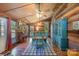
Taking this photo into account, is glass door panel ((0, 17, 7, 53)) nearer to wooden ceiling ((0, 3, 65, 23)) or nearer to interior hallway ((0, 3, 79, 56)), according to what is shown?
interior hallway ((0, 3, 79, 56))

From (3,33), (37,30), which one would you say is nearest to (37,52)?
(37,30)

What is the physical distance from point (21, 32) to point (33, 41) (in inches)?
11.5

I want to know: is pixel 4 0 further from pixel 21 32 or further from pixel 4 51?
pixel 4 51

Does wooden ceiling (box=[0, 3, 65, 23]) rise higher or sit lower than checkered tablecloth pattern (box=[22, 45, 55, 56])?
higher

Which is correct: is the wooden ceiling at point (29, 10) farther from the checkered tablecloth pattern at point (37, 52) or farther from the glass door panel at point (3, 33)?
the checkered tablecloth pattern at point (37, 52)

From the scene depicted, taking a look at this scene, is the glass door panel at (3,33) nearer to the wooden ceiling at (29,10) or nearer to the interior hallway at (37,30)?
the interior hallway at (37,30)

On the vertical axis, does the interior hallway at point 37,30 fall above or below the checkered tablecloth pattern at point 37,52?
above

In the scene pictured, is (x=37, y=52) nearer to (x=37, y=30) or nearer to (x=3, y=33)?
(x=37, y=30)

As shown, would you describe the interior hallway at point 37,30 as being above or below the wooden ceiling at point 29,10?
below

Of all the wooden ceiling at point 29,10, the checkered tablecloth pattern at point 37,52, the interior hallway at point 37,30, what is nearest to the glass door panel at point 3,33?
the interior hallway at point 37,30

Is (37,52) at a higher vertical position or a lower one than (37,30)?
lower

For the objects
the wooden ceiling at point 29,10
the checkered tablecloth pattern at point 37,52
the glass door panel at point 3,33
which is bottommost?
the checkered tablecloth pattern at point 37,52

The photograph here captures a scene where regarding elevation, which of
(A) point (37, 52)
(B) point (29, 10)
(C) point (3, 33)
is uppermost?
(B) point (29, 10)

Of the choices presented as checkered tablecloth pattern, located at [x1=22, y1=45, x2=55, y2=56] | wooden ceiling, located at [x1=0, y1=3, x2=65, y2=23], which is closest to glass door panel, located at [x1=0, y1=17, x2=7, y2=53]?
wooden ceiling, located at [x1=0, y1=3, x2=65, y2=23]
